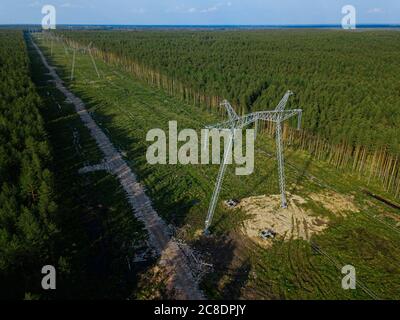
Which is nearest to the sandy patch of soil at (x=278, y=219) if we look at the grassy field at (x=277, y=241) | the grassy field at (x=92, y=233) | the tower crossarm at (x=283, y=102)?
the grassy field at (x=277, y=241)

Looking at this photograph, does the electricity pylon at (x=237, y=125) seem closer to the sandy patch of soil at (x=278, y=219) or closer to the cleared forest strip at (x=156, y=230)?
the sandy patch of soil at (x=278, y=219)

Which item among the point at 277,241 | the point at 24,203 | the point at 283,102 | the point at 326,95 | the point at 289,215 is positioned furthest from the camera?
the point at 326,95

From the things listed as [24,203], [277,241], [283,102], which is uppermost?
[283,102]

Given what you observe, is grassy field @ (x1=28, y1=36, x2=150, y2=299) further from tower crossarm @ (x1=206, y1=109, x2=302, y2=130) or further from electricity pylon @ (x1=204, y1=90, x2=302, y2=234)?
tower crossarm @ (x1=206, y1=109, x2=302, y2=130)

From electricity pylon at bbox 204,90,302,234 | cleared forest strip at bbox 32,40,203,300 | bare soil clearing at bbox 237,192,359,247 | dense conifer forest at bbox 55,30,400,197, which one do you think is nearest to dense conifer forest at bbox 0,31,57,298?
cleared forest strip at bbox 32,40,203,300

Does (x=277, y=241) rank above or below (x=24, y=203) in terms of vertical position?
below

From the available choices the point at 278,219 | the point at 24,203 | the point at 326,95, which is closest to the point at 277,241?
the point at 278,219

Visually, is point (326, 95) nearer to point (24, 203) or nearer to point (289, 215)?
point (289, 215)
